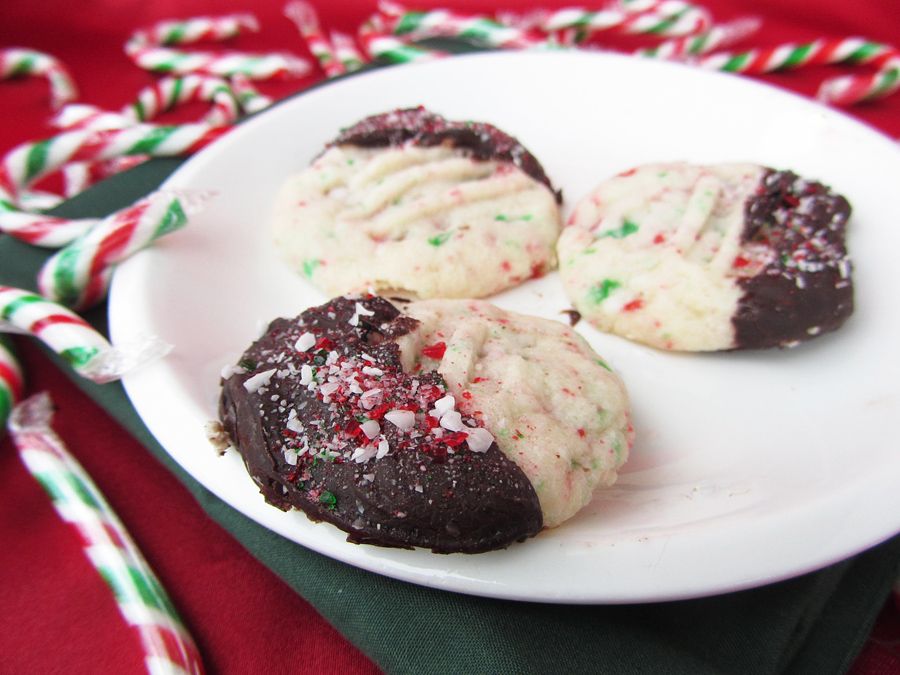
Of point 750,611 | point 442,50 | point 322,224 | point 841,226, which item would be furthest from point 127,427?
point 442,50

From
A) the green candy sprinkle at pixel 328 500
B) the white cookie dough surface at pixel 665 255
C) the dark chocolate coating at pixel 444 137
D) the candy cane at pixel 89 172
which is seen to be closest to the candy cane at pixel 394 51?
the dark chocolate coating at pixel 444 137

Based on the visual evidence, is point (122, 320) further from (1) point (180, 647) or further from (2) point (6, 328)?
(1) point (180, 647)

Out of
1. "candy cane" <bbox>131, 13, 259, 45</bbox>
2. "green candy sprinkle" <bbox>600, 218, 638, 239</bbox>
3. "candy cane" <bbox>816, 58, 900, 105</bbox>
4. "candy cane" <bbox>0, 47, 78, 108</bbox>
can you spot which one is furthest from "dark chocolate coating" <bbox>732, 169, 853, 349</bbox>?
"candy cane" <bbox>0, 47, 78, 108</bbox>

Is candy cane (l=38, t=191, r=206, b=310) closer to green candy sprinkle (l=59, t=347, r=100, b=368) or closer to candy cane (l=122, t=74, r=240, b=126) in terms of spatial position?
green candy sprinkle (l=59, t=347, r=100, b=368)

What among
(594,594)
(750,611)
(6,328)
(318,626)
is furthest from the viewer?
(6,328)

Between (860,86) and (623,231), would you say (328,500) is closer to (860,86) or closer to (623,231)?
(623,231)

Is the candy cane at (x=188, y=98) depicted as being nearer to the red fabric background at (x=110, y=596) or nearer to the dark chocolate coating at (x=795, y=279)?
the red fabric background at (x=110, y=596)
